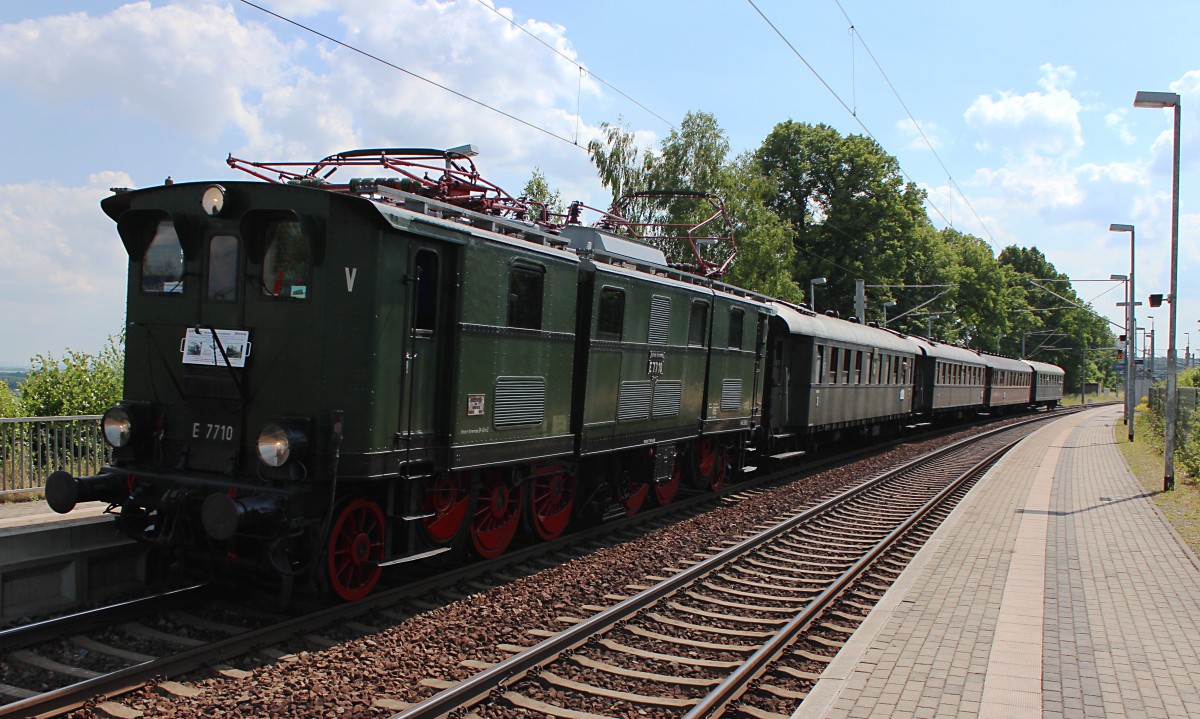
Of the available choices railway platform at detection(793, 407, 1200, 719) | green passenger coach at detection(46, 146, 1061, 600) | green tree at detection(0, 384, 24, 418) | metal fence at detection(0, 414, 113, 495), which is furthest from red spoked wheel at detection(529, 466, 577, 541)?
green tree at detection(0, 384, 24, 418)

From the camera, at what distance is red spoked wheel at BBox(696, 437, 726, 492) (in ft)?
46.6

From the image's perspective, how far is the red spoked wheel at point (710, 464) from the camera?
14.2 meters

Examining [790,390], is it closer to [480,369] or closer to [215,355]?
[480,369]

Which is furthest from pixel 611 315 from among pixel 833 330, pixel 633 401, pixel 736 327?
pixel 833 330

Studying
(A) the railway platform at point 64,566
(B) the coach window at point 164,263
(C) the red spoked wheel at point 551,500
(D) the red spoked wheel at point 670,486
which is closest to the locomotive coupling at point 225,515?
(A) the railway platform at point 64,566

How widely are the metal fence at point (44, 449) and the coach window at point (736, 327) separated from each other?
29.0 ft

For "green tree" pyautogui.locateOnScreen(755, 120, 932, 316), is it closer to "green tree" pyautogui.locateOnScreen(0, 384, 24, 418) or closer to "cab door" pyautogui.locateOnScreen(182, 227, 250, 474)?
"green tree" pyautogui.locateOnScreen(0, 384, 24, 418)

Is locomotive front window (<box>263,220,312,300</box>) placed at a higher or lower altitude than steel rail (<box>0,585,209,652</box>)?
higher

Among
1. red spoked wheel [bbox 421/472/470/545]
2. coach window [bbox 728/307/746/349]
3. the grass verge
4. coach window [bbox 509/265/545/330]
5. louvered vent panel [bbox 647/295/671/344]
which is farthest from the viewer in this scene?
coach window [bbox 728/307/746/349]

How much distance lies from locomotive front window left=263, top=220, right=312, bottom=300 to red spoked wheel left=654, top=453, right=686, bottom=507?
691 centimetres

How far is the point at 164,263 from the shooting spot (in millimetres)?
7609

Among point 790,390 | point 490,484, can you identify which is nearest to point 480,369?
point 490,484

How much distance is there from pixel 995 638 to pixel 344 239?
5.92 metres

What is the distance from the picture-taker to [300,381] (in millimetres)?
6922
